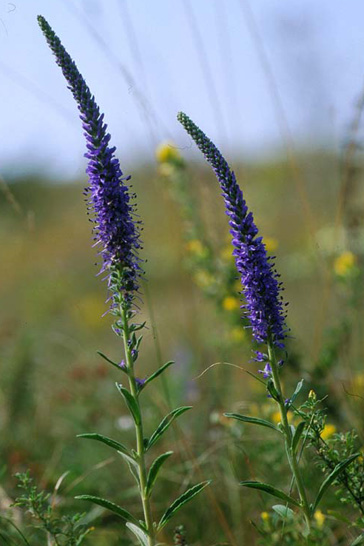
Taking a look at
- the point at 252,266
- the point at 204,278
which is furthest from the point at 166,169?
the point at 252,266

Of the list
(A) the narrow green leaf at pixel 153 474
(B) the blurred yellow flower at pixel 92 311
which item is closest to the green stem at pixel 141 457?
(A) the narrow green leaf at pixel 153 474

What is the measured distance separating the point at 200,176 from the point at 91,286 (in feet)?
17.0

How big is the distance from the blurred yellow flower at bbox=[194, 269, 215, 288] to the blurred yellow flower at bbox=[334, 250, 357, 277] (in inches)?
27.7

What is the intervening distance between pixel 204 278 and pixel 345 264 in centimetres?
79

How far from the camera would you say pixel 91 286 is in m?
9.02

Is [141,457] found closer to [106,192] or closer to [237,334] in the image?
[106,192]

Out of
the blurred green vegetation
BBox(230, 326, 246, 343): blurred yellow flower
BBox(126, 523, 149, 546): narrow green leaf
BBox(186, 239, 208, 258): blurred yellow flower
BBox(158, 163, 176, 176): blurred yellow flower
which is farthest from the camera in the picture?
BBox(158, 163, 176, 176): blurred yellow flower

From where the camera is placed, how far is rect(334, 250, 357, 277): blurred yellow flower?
371 centimetres

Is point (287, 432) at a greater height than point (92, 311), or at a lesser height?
lesser

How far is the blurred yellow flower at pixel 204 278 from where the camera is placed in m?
3.79

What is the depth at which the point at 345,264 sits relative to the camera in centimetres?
373

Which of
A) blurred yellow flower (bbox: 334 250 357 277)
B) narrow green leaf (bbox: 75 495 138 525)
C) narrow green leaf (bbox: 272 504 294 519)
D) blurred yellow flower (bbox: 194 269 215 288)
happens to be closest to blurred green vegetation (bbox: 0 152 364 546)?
blurred yellow flower (bbox: 334 250 357 277)

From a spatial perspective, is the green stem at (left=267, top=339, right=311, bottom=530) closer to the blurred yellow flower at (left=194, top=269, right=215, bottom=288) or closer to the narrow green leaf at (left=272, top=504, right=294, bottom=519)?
the narrow green leaf at (left=272, top=504, right=294, bottom=519)

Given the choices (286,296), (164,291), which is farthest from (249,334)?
(164,291)
